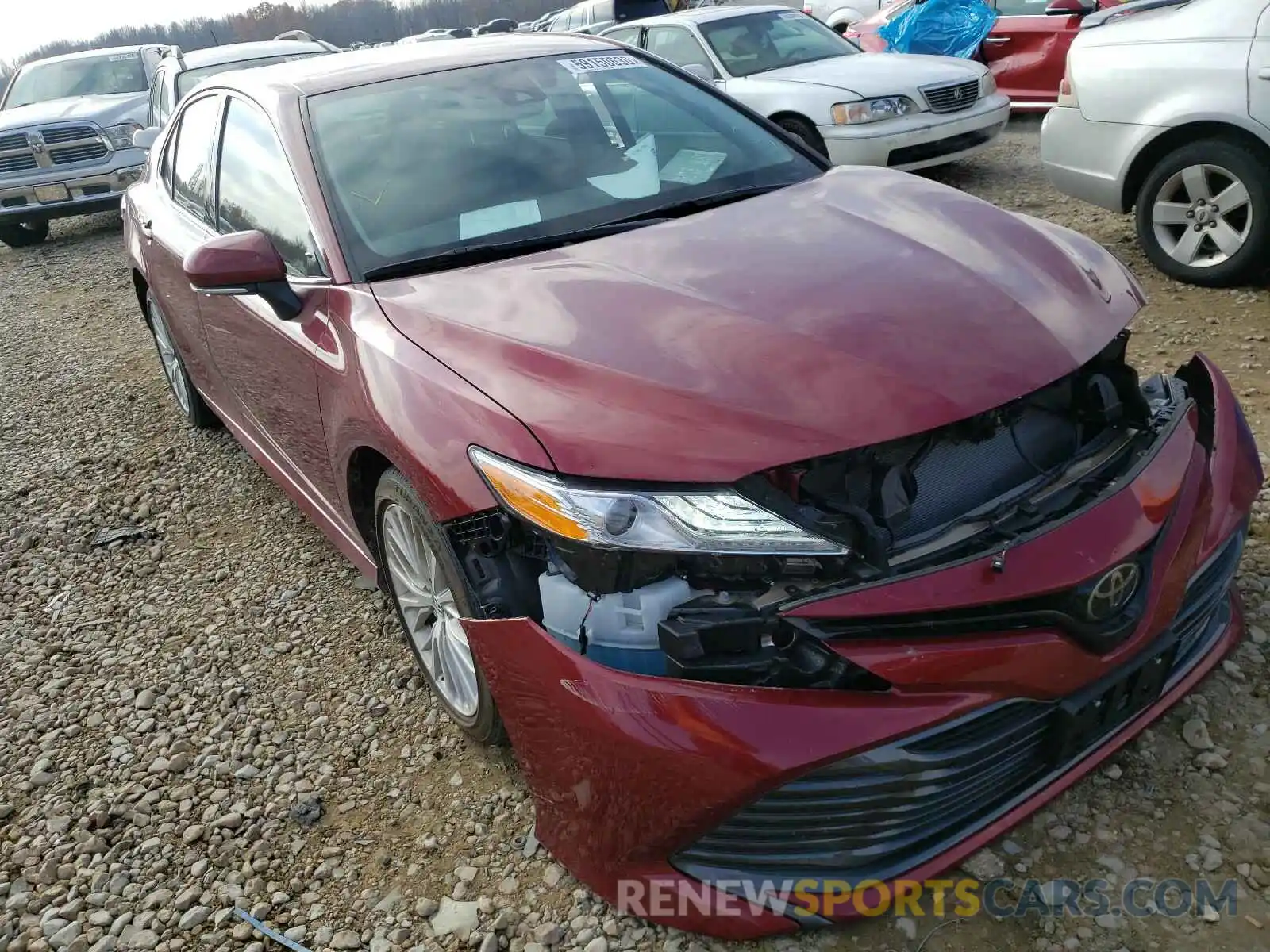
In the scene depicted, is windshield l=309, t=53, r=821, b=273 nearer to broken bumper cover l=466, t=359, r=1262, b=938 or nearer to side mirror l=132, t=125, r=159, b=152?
broken bumper cover l=466, t=359, r=1262, b=938

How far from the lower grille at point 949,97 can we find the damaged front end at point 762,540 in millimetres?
5459

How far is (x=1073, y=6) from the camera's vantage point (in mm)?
6922

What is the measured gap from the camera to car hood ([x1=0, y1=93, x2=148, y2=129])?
982cm

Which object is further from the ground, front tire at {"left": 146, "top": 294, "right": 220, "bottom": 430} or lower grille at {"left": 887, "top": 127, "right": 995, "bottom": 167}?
lower grille at {"left": 887, "top": 127, "right": 995, "bottom": 167}

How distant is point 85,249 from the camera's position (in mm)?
10172

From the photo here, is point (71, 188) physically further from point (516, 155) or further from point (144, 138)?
point (516, 155)

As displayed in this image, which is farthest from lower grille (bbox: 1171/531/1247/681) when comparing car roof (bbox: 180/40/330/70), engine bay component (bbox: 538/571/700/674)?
car roof (bbox: 180/40/330/70)

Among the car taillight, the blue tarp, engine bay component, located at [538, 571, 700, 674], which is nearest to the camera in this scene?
engine bay component, located at [538, 571, 700, 674]

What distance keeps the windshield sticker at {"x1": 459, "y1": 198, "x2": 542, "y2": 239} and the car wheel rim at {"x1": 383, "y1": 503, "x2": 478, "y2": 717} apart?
761 mm

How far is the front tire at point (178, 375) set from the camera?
4570 mm

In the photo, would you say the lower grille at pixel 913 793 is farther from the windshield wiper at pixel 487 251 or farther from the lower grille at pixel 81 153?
the lower grille at pixel 81 153

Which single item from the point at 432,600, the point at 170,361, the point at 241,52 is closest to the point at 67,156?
the point at 241,52

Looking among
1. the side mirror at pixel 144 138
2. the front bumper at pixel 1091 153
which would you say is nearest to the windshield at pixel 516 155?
the front bumper at pixel 1091 153

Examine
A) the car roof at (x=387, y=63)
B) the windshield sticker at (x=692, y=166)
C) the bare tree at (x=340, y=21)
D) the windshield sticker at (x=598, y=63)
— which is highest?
the car roof at (x=387, y=63)
